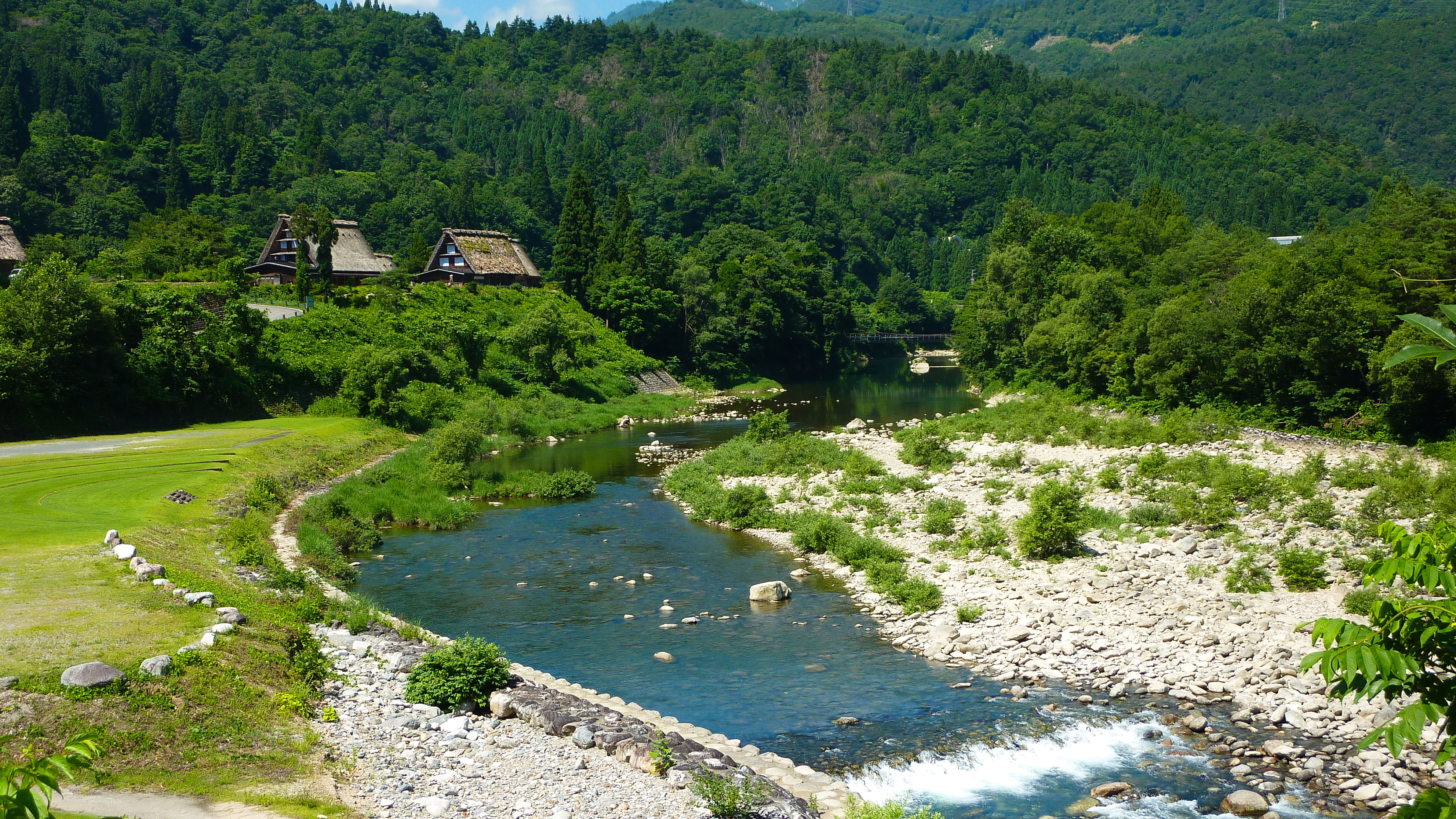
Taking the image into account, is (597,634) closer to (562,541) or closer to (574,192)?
(562,541)

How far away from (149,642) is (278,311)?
52577 millimetres

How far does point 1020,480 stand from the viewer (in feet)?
119

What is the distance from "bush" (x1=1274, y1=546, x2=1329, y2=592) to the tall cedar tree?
68.5m

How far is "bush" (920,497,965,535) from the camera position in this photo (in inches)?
Answer: 1209

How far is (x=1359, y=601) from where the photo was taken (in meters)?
20.8

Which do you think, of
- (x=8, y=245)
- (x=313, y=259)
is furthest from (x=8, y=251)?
(x=313, y=259)

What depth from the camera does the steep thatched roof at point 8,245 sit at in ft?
Answer: 201

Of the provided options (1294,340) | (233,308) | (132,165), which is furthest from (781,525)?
(132,165)

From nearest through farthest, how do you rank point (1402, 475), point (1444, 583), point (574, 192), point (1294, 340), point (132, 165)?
1. point (1444, 583)
2. point (1402, 475)
3. point (1294, 340)
4. point (574, 192)
5. point (132, 165)

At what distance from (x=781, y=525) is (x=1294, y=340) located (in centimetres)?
2353

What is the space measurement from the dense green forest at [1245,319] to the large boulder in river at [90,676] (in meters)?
28.4

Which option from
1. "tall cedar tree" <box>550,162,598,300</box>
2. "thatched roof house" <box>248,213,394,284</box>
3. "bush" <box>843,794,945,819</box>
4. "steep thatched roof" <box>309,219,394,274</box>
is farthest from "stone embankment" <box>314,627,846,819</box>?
"tall cedar tree" <box>550,162,598,300</box>

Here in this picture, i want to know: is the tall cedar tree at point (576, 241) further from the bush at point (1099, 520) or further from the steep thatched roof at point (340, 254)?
the bush at point (1099, 520)

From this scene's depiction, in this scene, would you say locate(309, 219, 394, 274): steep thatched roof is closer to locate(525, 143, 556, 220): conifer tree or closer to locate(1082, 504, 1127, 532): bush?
locate(525, 143, 556, 220): conifer tree
